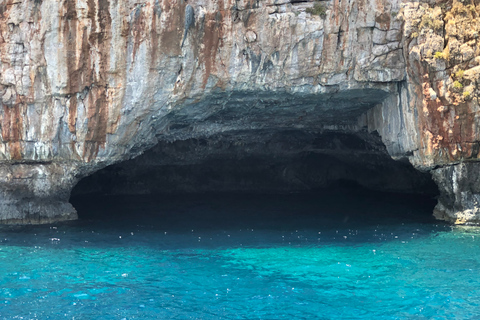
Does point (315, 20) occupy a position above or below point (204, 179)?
above

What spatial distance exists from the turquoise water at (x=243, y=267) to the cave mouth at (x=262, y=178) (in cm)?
313

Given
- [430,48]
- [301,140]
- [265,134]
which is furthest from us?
[301,140]

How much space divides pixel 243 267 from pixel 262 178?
15.6 metres

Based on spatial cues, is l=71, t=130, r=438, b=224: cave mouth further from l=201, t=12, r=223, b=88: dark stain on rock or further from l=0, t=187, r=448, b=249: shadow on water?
l=201, t=12, r=223, b=88: dark stain on rock

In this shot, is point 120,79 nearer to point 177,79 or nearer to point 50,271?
point 177,79

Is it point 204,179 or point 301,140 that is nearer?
point 301,140

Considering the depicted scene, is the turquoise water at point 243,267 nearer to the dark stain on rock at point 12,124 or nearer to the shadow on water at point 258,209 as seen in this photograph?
the shadow on water at point 258,209

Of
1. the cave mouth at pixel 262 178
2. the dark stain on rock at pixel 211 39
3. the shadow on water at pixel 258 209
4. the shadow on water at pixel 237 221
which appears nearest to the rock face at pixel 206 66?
the dark stain on rock at pixel 211 39

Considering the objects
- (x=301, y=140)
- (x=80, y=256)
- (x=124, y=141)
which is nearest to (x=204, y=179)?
(x=301, y=140)

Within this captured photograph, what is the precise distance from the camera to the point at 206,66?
15.4 metres

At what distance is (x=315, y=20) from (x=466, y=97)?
5153mm

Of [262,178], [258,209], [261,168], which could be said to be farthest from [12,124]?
[262,178]

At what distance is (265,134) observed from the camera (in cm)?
2320

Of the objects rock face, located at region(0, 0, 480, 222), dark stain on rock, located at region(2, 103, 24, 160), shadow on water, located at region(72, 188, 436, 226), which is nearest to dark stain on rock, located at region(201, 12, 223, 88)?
Answer: rock face, located at region(0, 0, 480, 222)
